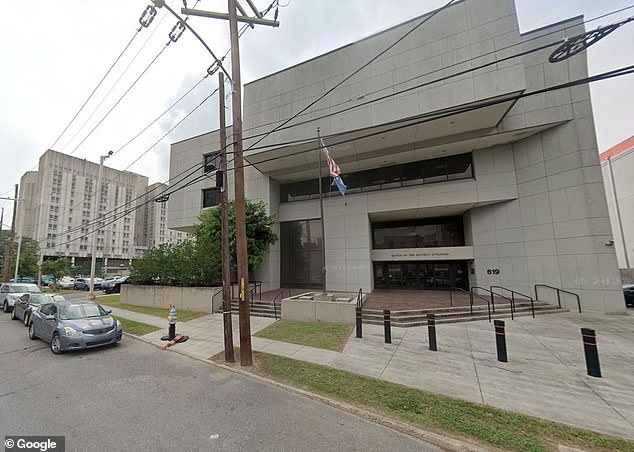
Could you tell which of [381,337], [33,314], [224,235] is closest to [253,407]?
[224,235]

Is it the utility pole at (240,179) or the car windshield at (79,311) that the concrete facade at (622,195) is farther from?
the car windshield at (79,311)

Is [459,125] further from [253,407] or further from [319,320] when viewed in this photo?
[253,407]

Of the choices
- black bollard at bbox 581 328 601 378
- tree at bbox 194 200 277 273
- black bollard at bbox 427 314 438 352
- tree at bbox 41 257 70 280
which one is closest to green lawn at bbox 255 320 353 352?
black bollard at bbox 427 314 438 352

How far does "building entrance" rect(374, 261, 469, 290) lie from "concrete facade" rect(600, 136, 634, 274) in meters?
18.7

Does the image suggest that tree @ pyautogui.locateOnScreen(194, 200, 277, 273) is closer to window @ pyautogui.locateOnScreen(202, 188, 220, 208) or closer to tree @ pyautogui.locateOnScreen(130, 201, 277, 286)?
tree @ pyautogui.locateOnScreen(130, 201, 277, 286)

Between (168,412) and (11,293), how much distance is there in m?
20.5

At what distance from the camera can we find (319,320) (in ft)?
36.5

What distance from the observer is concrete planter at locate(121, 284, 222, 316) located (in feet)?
46.4

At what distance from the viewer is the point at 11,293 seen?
53.8 ft

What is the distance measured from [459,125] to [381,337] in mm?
12166

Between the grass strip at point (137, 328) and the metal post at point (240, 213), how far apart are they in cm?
592

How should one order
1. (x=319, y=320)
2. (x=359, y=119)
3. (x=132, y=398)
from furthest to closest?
(x=359, y=119) → (x=319, y=320) → (x=132, y=398)

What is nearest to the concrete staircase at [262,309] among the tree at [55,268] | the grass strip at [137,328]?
the grass strip at [137,328]

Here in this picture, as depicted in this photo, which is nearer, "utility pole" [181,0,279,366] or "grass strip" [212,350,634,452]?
"grass strip" [212,350,634,452]
